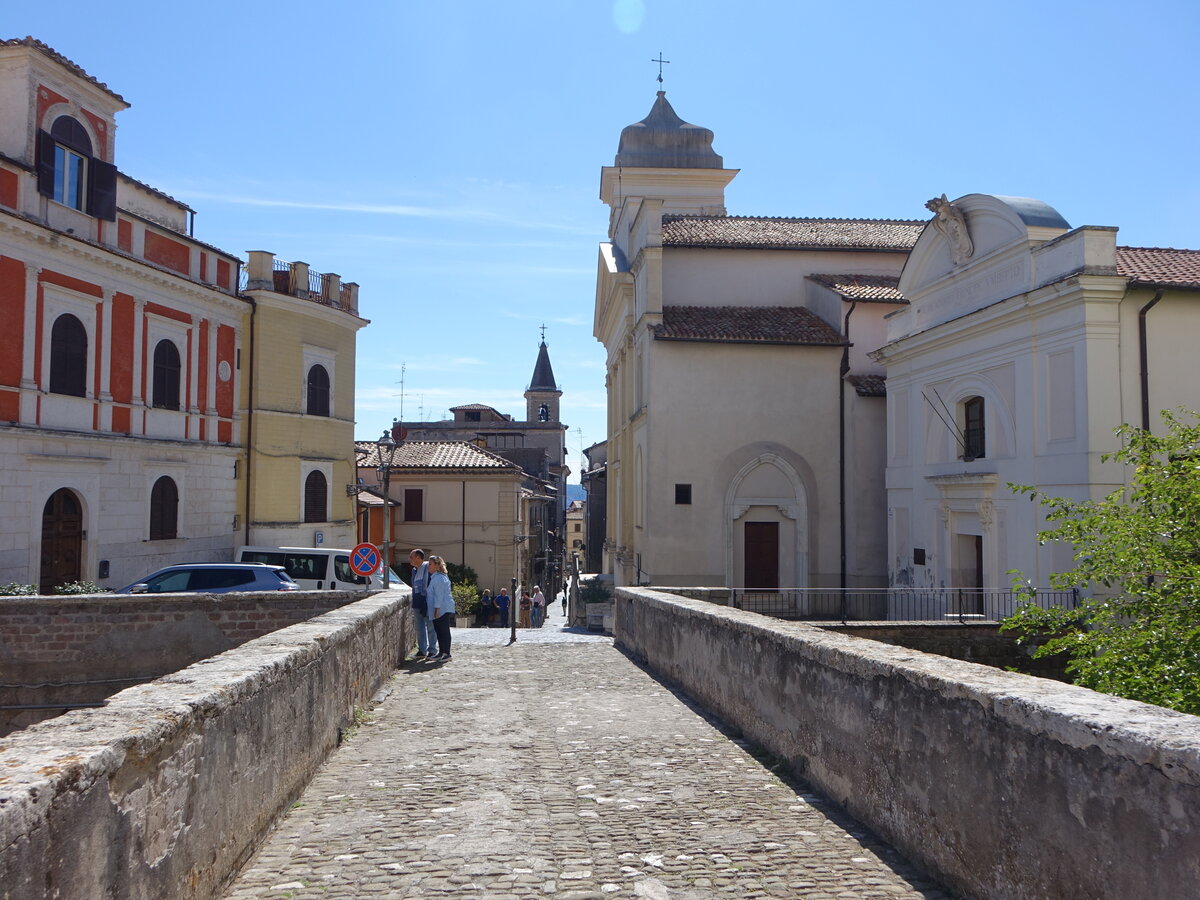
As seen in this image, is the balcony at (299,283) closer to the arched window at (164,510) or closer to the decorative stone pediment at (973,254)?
the arched window at (164,510)

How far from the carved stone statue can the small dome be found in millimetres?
22266

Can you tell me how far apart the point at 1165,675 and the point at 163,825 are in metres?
6.92

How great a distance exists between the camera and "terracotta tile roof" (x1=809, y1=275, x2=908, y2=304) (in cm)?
2600

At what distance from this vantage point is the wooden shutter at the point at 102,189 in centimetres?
2083

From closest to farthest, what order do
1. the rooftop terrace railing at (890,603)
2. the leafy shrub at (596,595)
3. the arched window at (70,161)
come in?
1. the rooftop terrace railing at (890,603)
2. the arched window at (70,161)
3. the leafy shrub at (596,595)

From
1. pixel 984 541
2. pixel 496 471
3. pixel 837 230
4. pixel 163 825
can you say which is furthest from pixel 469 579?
pixel 163 825

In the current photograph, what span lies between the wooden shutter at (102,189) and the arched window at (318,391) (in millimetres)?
7773

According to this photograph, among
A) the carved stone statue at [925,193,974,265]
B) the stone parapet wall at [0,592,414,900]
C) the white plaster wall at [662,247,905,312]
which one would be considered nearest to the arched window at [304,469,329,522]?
the white plaster wall at [662,247,905,312]

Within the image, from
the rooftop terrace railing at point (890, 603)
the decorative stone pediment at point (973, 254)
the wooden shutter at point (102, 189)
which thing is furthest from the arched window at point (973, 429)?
the wooden shutter at point (102, 189)

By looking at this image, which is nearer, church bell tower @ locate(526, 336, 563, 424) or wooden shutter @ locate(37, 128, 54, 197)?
wooden shutter @ locate(37, 128, 54, 197)

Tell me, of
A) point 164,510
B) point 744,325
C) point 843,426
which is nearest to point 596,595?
point 843,426

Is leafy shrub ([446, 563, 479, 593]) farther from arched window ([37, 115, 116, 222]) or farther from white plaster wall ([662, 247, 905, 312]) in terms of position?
arched window ([37, 115, 116, 222])

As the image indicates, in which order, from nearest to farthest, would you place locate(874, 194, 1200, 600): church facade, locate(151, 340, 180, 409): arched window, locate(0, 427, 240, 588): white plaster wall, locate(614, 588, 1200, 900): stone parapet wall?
locate(614, 588, 1200, 900): stone parapet wall < locate(874, 194, 1200, 600): church facade < locate(0, 427, 240, 588): white plaster wall < locate(151, 340, 180, 409): arched window

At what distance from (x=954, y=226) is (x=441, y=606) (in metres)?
14.5
